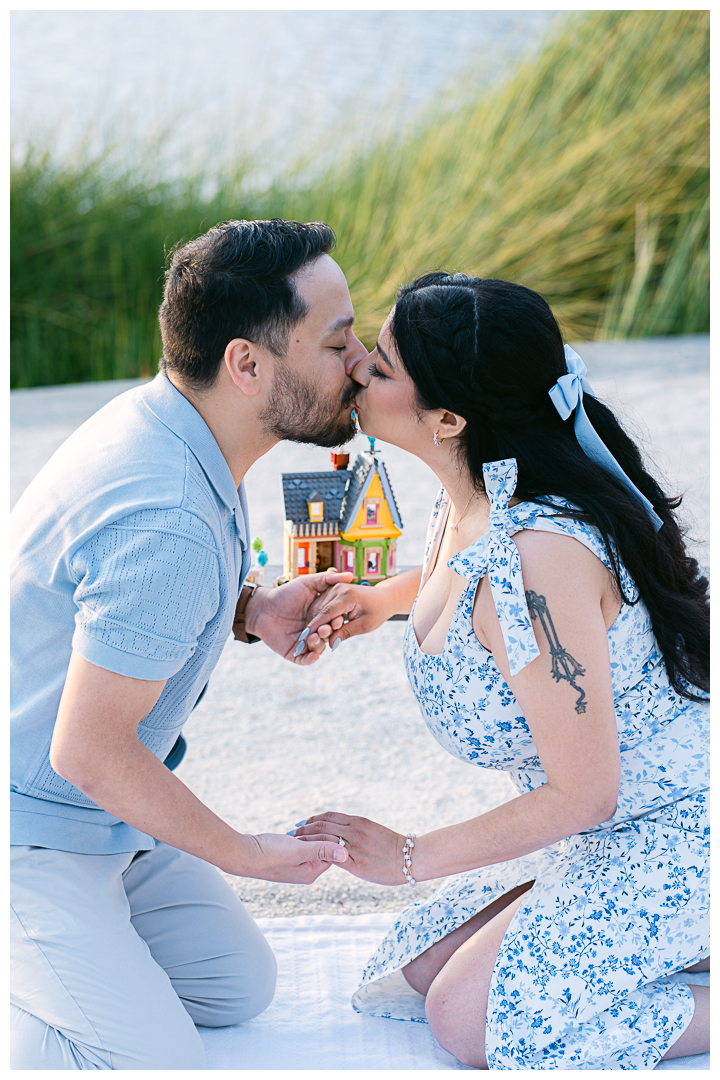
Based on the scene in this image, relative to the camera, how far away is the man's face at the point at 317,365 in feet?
6.51

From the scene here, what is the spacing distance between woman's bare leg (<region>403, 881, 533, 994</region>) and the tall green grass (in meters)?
6.09

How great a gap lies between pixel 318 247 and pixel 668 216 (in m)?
7.51

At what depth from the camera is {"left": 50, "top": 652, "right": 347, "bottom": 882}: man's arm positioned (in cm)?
167

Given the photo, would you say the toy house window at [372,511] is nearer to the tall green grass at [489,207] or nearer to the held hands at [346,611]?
the held hands at [346,611]

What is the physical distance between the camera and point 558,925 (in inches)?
75.6

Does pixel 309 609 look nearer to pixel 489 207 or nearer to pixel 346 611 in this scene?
pixel 346 611

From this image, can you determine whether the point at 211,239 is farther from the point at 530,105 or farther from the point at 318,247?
the point at 530,105

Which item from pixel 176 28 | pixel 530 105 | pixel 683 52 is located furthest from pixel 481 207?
pixel 176 28

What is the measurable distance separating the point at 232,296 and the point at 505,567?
2.61 feet

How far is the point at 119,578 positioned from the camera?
5.50 ft

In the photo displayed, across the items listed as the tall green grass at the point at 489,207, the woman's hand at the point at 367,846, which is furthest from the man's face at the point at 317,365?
the tall green grass at the point at 489,207

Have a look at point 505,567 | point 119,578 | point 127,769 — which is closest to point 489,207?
point 505,567

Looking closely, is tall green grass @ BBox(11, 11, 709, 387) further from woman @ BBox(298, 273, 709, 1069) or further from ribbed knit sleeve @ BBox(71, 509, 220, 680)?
ribbed knit sleeve @ BBox(71, 509, 220, 680)
